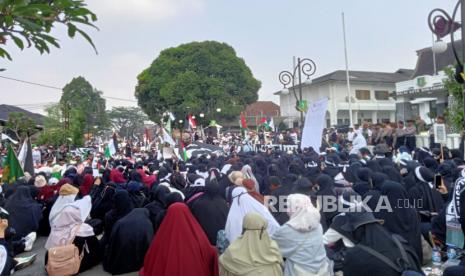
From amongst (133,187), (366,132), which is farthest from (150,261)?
(366,132)

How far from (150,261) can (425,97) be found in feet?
76.3

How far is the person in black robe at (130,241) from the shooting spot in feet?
17.0

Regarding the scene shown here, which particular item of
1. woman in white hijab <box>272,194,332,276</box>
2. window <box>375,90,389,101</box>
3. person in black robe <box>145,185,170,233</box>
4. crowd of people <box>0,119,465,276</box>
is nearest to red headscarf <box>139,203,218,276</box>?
crowd of people <box>0,119,465,276</box>

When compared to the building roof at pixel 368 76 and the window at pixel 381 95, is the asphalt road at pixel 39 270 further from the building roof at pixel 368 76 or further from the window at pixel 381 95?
the window at pixel 381 95

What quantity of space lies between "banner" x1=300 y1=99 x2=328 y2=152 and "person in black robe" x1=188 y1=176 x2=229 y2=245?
4269 millimetres

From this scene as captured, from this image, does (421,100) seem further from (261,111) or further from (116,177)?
(261,111)

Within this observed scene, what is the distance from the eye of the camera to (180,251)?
3865 millimetres

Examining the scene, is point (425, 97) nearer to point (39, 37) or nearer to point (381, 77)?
point (381, 77)

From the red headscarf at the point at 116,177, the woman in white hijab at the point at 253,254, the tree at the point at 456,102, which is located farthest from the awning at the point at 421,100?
the woman in white hijab at the point at 253,254

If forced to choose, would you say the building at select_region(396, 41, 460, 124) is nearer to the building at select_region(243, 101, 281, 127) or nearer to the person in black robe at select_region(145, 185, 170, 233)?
the person in black robe at select_region(145, 185, 170, 233)

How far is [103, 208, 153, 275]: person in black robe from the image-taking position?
520 centimetres

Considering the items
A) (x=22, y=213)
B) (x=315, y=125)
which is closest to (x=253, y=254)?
(x=22, y=213)

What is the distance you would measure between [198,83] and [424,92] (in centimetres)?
1954

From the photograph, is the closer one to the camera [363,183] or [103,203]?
[363,183]
